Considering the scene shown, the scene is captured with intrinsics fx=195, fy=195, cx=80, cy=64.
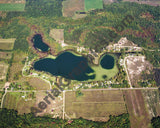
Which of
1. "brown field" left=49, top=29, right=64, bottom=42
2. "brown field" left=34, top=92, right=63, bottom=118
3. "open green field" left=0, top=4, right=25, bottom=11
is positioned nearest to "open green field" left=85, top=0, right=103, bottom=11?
"brown field" left=49, top=29, right=64, bottom=42

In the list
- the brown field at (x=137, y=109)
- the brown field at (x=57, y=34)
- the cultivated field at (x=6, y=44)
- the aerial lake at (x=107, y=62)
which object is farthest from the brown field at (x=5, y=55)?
the brown field at (x=137, y=109)

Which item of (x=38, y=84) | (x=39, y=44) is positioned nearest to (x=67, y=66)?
(x=38, y=84)

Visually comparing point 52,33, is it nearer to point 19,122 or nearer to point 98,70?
point 98,70

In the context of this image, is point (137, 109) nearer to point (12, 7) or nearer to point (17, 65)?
point (17, 65)

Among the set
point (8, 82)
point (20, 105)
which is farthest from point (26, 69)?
point (20, 105)

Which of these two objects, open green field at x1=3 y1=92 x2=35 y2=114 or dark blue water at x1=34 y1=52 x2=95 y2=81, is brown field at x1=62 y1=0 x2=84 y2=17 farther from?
open green field at x1=3 y1=92 x2=35 y2=114

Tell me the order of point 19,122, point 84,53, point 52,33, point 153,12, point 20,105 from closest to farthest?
point 19,122 < point 20,105 < point 84,53 < point 52,33 < point 153,12

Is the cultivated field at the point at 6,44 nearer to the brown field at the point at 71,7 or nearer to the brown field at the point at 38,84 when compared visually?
the brown field at the point at 38,84
